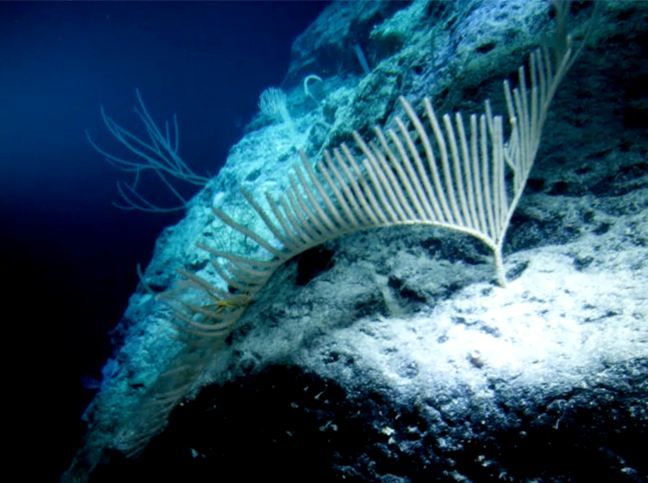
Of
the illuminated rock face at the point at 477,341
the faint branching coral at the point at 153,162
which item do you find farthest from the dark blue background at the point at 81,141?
the illuminated rock face at the point at 477,341

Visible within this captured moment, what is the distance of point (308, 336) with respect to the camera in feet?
5.37

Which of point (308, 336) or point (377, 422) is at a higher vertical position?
point (308, 336)

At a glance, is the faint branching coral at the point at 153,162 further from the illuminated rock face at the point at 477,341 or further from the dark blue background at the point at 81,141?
the illuminated rock face at the point at 477,341

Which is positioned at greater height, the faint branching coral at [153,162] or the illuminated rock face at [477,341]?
the faint branching coral at [153,162]

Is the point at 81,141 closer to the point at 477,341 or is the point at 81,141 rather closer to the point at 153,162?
the point at 153,162

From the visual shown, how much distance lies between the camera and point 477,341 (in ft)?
4.24

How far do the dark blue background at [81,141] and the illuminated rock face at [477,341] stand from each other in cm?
1159

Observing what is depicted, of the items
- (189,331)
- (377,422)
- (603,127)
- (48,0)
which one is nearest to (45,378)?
(189,331)

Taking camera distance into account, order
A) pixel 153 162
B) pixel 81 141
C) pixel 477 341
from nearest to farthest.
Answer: pixel 477 341 → pixel 153 162 → pixel 81 141

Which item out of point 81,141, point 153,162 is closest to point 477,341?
point 153,162

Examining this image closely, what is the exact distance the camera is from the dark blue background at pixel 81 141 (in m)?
13.5

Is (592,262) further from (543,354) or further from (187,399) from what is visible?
(187,399)

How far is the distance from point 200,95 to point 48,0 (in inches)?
489

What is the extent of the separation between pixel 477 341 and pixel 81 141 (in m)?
42.0
